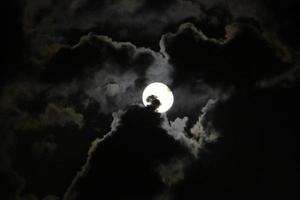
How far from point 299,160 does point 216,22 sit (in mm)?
2739

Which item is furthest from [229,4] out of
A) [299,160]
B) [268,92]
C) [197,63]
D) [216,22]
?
[299,160]

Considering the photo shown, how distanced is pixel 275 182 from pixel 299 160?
0.55m

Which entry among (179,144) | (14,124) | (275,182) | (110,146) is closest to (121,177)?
(110,146)

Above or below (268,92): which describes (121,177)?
below

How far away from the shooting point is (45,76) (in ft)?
21.2

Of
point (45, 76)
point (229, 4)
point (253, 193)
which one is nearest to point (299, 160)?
point (253, 193)

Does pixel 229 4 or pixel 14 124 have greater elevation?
pixel 229 4

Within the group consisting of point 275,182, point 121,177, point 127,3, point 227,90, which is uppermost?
point 127,3

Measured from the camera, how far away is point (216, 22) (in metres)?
6.36

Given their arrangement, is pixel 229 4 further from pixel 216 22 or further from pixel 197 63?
pixel 197 63

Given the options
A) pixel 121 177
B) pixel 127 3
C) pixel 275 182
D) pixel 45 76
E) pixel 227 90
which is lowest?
pixel 121 177

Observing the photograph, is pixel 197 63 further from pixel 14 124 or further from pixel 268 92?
pixel 14 124

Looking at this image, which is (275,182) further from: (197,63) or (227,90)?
(197,63)

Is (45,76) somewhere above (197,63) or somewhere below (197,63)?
below
